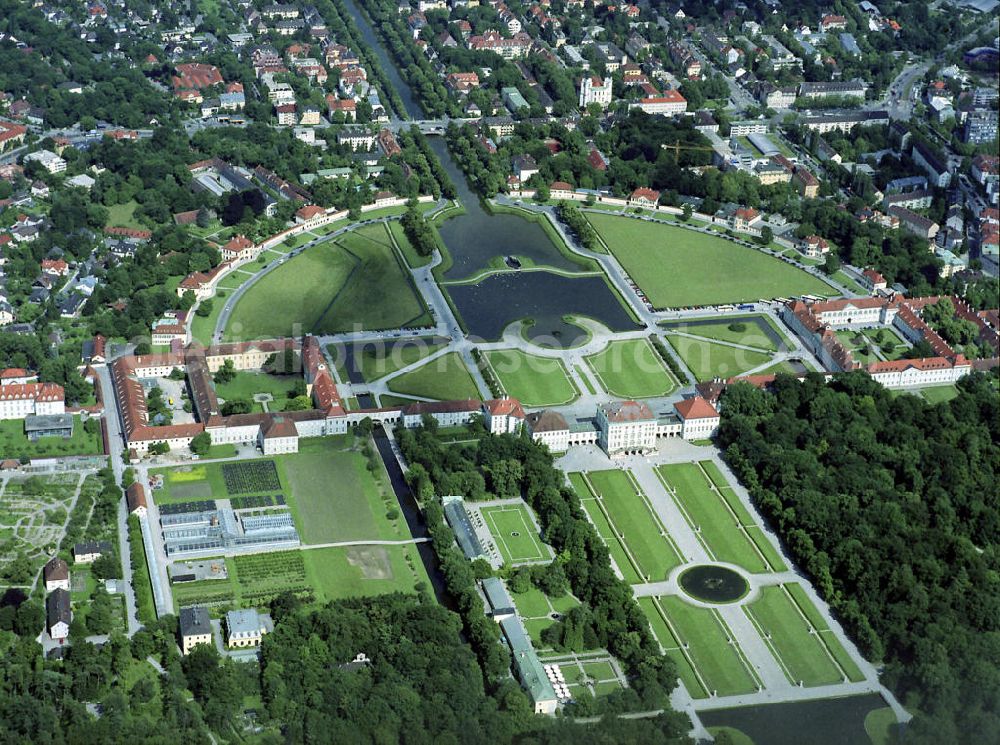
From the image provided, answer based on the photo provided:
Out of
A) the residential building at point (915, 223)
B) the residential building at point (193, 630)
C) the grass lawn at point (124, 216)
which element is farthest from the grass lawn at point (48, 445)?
the residential building at point (915, 223)

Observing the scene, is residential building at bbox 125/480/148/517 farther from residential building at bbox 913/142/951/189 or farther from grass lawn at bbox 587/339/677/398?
residential building at bbox 913/142/951/189

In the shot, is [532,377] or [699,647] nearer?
[699,647]

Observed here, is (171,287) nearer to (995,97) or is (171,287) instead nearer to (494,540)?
(494,540)

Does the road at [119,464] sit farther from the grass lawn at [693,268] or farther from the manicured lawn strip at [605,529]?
the grass lawn at [693,268]

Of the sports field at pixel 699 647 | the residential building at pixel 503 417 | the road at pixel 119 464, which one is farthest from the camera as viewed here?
the residential building at pixel 503 417

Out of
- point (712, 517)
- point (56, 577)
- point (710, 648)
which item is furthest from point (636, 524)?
point (56, 577)

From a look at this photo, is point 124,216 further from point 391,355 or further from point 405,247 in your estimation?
point 391,355

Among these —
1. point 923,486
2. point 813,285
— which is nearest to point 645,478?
point 923,486
